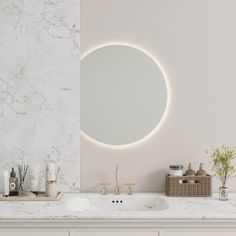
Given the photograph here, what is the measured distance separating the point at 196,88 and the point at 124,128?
59 cm

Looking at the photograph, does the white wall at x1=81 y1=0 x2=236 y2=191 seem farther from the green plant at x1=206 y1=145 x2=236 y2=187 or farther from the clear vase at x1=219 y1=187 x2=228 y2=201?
the clear vase at x1=219 y1=187 x2=228 y2=201

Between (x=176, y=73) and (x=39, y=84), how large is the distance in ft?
3.18

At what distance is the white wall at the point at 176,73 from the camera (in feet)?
10.4

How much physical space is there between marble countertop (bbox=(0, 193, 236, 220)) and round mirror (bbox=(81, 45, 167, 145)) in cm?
61

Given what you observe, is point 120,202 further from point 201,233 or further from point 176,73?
point 176,73

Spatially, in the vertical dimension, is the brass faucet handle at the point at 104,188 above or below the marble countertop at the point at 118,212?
above

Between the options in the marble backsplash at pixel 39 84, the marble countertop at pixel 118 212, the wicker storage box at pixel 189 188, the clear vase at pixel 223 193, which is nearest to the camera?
the marble countertop at pixel 118 212

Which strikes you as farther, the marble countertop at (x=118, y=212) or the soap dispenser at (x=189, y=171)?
the soap dispenser at (x=189, y=171)

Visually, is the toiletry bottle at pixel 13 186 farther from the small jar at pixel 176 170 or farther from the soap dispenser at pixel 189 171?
the soap dispenser at pixel 189 171

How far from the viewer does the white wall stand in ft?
10.4

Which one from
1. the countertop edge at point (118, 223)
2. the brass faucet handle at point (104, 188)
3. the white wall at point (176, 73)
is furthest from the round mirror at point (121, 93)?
the countertop edge at point (118, 223)

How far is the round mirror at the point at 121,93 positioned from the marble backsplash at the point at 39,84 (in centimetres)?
11

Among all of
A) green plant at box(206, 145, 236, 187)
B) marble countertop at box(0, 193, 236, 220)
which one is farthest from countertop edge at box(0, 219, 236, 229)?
green plant at box(206, 145, 236, 187)

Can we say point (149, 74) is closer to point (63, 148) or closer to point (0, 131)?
point (63, 148)
